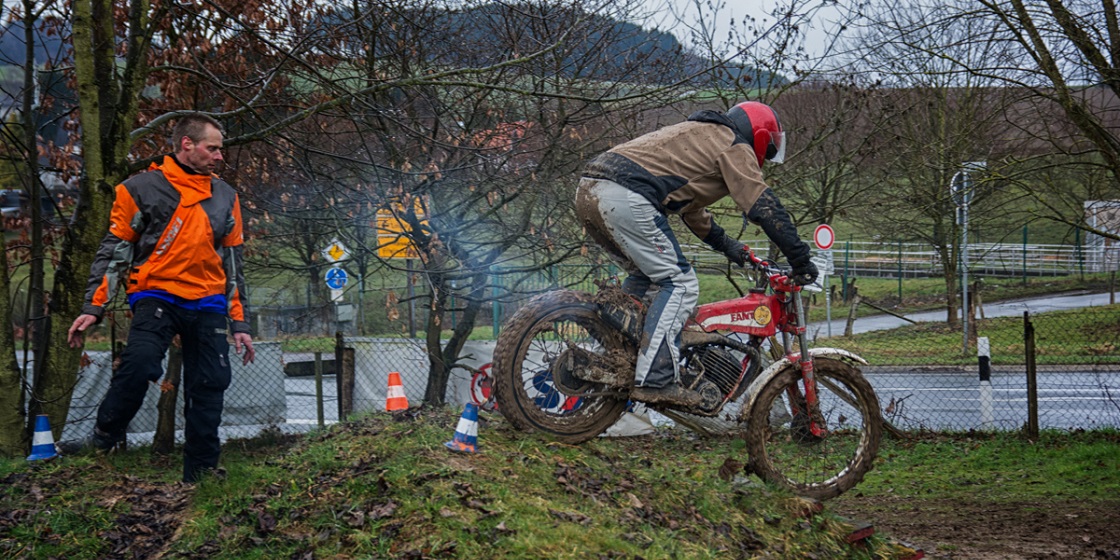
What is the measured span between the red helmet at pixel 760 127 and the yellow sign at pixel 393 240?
468cm

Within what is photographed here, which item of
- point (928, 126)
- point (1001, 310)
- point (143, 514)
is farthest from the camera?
point (1001, 310)

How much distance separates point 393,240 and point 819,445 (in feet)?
17.3

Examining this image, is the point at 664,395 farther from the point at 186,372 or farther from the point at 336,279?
the point at 336,279

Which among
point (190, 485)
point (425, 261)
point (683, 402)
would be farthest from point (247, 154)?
point (683, 402)

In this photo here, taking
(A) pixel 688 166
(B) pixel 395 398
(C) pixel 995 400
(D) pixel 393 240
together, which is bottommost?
(C) pixel 995 400

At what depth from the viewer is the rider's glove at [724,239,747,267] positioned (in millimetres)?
6180

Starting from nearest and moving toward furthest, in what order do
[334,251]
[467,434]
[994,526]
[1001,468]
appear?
[467,434] → [994,526] → [1001,468] → [334,251]

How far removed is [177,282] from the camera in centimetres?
568

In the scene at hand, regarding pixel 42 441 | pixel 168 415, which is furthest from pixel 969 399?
pixel 42 441

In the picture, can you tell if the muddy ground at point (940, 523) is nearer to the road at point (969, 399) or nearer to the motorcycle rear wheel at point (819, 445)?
the motorcycle rear wheel at point (819, 445)

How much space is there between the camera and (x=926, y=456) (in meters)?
10.5

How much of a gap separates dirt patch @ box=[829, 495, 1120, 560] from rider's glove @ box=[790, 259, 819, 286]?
6.32 ft

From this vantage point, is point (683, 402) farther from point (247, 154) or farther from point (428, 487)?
point (247, 154)

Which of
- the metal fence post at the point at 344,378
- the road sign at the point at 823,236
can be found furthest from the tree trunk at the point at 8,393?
the road sign at the point at 823,236
